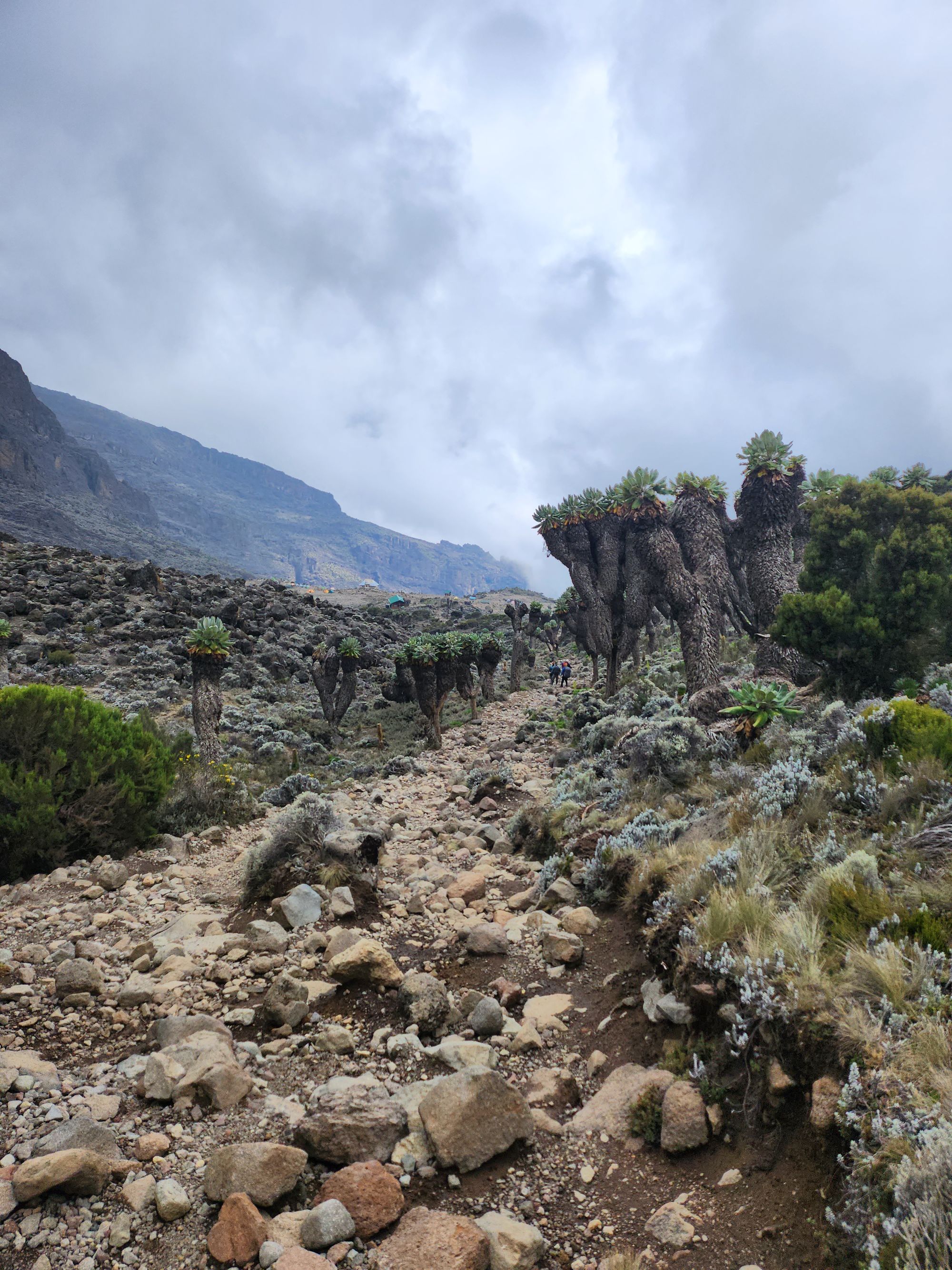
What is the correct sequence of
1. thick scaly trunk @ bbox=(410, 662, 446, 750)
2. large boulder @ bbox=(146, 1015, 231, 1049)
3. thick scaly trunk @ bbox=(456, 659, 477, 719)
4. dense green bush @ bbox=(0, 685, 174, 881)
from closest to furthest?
1. large boulder @ bbox=(146, 1015, 231, 1049)
2. dense green bush @ bbox=(0, 685, 174, 881)
3. thick scaly trunk @ bbox=(410, 662, 446, 750)
4. thick scaly trunk @ bbox=(456, 659, 477, 719)

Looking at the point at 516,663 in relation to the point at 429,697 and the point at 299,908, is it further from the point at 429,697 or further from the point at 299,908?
the point at 299,908

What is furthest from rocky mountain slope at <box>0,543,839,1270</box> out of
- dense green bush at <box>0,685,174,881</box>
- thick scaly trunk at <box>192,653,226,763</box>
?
thick scaly trunk at <box>192,653,226,763</box>

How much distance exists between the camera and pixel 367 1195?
2996 millimetres

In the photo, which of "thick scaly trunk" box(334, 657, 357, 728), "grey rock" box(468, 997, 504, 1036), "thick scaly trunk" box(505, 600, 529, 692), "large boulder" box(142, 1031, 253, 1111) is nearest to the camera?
"large boulder" box(142, 1031, 253, 1111)

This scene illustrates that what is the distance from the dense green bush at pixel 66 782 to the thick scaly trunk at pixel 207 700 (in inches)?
253

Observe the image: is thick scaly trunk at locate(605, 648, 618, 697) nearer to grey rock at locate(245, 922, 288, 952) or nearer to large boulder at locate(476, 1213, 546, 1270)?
grey rock at locate(245, 922, 288, 952)

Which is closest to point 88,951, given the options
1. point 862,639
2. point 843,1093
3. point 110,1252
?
point 110,1252

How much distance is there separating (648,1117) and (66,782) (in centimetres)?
→ 813

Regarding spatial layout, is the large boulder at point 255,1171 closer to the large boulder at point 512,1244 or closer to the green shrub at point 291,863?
the large boulder at point 512,1244

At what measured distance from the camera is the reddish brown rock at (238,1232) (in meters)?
2.71

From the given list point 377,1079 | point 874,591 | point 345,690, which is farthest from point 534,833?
point 345,690

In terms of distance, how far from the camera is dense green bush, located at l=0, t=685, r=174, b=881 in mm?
7438

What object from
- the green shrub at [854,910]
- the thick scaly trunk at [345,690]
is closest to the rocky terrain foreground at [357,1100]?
the green shrub at [854,910]

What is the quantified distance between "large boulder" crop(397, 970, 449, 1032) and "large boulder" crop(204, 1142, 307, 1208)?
158cm
